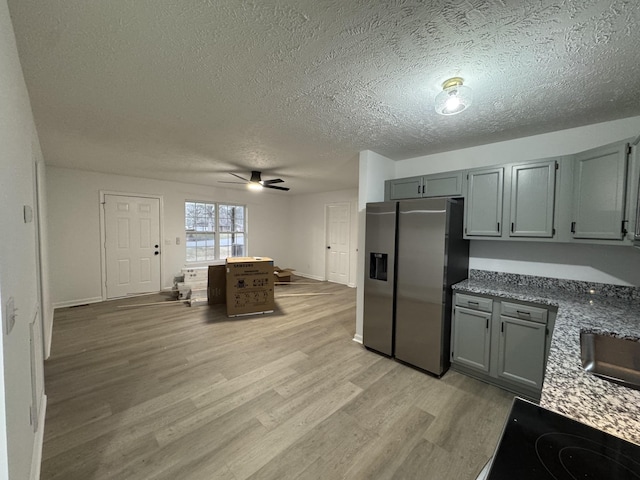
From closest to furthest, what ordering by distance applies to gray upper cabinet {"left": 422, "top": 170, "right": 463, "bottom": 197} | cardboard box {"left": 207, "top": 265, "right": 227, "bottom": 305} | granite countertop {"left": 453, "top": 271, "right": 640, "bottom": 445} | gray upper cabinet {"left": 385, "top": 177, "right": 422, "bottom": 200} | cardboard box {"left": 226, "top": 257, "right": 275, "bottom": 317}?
1. granite countertop {"left": 453, "top": 271, "right": 640, "bottom": 445}
2. gray upper cabinet {"left": 422, "top": 170, "right": 463, "bottom": 197}
3. gray upper cabinet {"left": 385, "top": 177, "right": 422, "bottom": 200}
4. cardboard box {"left": 226, "top": 257, "right": 275, "bottom": 317}
5. cardboard box {"left": 207, "top": 265, "right": 227, "bottom": 305}

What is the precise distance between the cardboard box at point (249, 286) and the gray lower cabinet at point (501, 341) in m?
2.84

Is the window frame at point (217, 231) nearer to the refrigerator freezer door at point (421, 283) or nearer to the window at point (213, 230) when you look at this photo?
the window at point (213, 230)

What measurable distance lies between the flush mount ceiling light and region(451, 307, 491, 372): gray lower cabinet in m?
1.83

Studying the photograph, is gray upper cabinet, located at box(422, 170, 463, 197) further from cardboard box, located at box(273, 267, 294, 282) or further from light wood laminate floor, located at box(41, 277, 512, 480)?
cardboard box, located at box(273, 267, 294, 282)

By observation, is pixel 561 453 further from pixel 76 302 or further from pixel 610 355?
pixel 76 302

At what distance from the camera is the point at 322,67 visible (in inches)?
58.8

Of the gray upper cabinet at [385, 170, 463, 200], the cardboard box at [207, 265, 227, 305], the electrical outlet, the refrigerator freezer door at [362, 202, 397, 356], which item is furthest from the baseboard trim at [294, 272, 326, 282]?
the electrical outlet

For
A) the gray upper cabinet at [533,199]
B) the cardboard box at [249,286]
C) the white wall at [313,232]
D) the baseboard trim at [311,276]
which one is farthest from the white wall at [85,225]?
the gray upper cabinet at [533,199]

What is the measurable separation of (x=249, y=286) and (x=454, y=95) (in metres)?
3.66

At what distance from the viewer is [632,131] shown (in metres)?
2.08

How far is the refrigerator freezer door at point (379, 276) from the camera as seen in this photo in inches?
109

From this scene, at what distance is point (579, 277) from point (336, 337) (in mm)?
2583

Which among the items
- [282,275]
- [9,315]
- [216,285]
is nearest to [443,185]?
[9,315]

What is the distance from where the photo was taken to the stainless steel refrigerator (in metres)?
2.45
